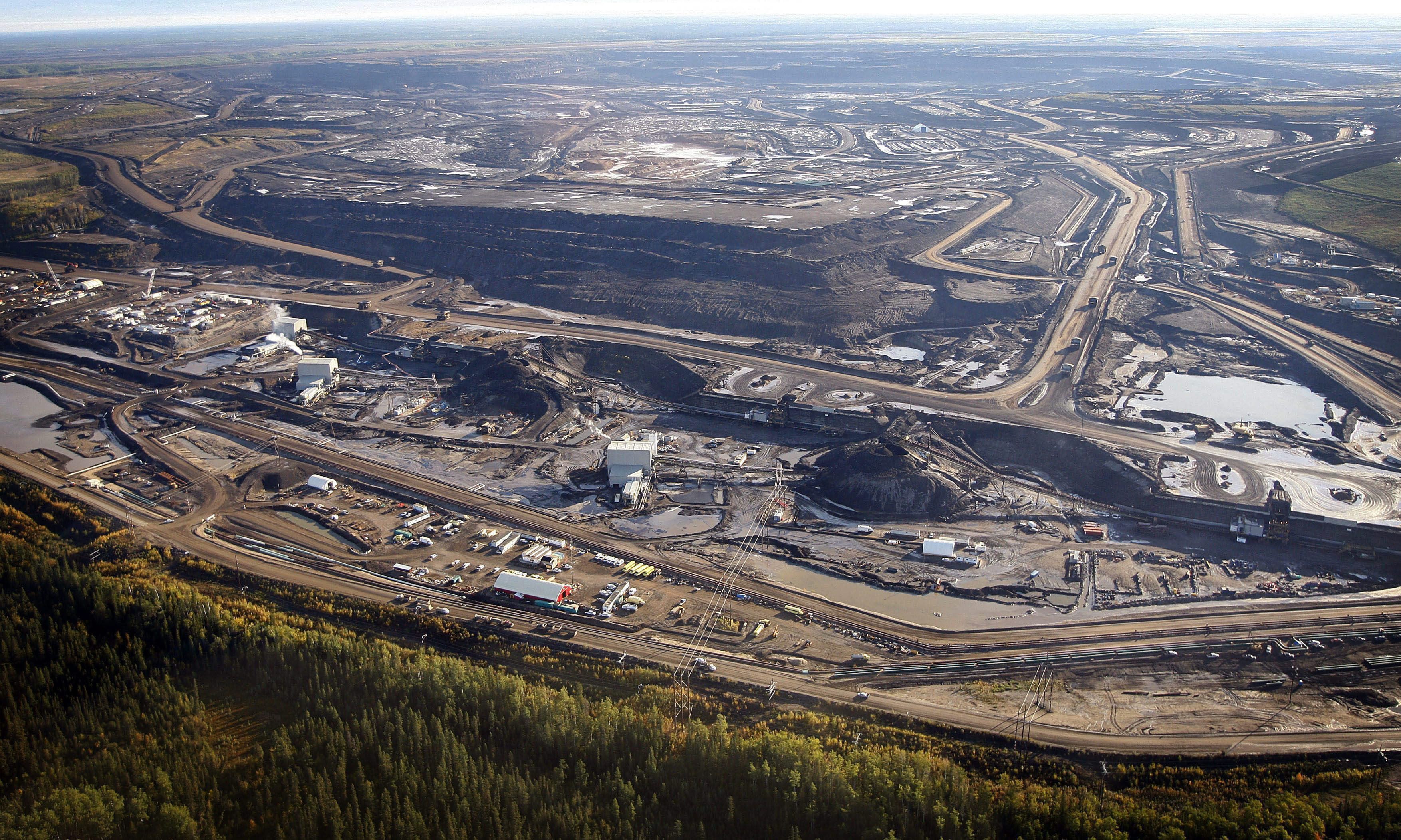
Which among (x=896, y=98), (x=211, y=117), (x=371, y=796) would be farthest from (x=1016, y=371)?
(x=211, y=117)

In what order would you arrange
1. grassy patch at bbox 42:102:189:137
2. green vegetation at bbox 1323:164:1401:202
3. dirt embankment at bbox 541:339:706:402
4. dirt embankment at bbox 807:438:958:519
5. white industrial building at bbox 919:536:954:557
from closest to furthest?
1. white industrial building at bbox 919:536:954:557
2. dirt embankment at bbox 807:438:958:519
3. dirt embankment at bbox 541:339:706:402
4. green vegetation at bbox 1323:164:1401:202
5. grassy patch at bbox 42:102:189:137

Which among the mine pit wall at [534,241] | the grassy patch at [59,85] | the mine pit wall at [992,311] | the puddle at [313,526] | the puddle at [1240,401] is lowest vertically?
the puddle at [313,526]

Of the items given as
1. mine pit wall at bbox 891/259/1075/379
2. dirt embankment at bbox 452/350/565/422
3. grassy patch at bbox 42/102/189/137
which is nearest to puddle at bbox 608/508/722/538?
dirt embankment at bbox 452/350/565/422

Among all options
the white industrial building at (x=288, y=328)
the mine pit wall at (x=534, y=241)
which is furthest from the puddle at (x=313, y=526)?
the mine pit wall at (x=534, y=241)

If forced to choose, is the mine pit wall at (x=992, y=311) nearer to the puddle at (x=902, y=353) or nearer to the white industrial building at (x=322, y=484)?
the puddle at (x=902, y=353)

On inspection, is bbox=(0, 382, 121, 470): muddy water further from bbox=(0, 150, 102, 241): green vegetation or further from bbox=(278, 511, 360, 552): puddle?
bbox=(0, 150, 102, 241): green vegetation

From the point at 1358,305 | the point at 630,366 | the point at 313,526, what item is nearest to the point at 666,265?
the point at 630,366

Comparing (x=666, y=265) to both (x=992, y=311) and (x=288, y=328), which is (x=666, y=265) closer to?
(x=992, y=311)
